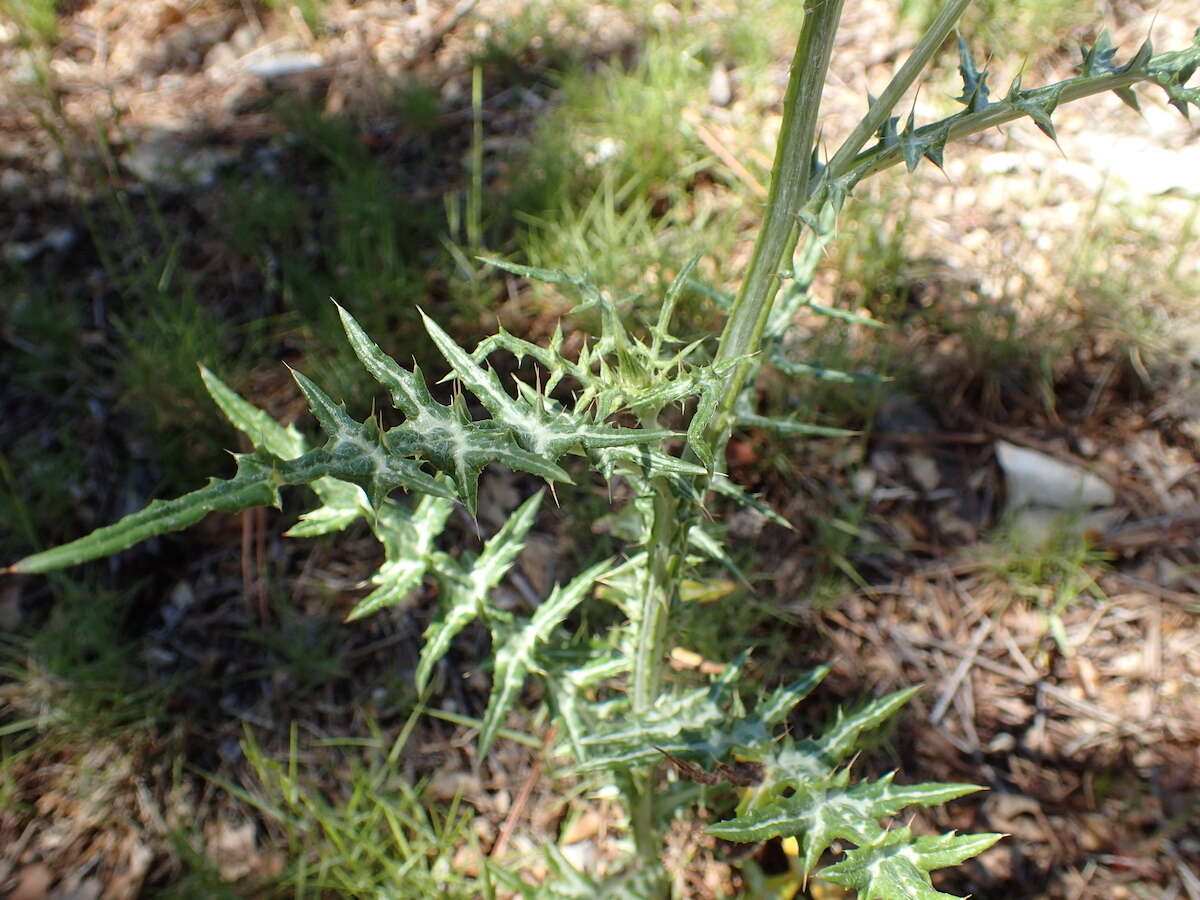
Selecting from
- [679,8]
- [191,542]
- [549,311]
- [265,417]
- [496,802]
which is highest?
[679,8]

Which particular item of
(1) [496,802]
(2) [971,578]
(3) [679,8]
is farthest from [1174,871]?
(3) [679,8]

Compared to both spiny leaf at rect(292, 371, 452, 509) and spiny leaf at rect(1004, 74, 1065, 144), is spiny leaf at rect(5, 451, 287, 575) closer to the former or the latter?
spiny leaf at rect(292, 371, 452, 509)

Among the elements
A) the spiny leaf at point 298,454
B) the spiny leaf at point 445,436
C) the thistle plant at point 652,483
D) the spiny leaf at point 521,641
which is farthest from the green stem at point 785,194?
the spiny leaf at point 298,454

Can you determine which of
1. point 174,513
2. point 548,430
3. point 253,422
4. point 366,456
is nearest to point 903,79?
point 548,430

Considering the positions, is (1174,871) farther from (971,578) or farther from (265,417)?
(265,417)

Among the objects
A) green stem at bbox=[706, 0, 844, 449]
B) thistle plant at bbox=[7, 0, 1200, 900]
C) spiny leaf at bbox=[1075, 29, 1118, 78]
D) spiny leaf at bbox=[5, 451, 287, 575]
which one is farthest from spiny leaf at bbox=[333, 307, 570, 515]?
spiny leaf at bbox=[1075, 29, 1118, 78]

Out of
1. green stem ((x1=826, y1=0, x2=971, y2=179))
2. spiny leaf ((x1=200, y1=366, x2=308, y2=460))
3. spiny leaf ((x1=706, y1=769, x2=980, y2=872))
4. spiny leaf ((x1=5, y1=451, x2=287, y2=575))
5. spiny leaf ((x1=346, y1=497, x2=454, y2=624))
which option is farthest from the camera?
spiny leaf ((x1=346, y1=497, x2=454, y2=624))

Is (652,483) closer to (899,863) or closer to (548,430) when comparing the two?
(548,430)
